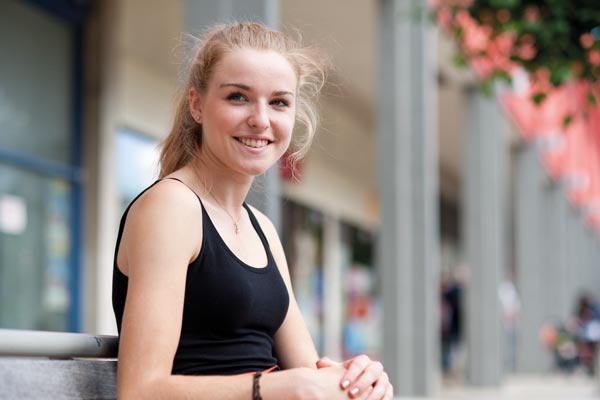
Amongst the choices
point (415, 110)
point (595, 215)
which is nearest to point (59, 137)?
point (415, 110)

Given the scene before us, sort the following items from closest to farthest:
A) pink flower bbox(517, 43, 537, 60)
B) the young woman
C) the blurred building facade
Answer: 1. the young woman
2. pink flower bbox(517, 43, 537, 60)
3. the blurred building facade

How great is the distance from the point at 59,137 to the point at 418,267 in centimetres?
344

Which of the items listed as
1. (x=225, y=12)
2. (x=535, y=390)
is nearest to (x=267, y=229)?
(x=225, y=12)

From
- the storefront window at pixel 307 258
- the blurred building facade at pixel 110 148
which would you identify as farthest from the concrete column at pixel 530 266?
the blurred building facade at pixel 110 148

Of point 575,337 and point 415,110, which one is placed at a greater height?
point 415,110

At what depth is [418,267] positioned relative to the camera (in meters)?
10.1

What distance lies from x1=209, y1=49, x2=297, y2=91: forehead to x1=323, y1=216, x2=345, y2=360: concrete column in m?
16.7

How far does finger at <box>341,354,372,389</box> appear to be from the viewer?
2.07 meters

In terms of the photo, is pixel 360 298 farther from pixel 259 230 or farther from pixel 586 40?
pixel 259 230

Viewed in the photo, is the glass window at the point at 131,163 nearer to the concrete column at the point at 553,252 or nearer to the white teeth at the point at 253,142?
the white teeth at the point at 253,142

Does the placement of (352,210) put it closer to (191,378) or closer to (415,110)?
Answer: (415,110)

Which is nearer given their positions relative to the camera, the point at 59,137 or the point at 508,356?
the point at 59,137

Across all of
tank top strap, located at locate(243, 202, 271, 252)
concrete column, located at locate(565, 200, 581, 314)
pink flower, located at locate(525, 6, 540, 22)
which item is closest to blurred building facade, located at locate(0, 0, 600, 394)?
pink flower, located at locate(525, 6, 540, 22)

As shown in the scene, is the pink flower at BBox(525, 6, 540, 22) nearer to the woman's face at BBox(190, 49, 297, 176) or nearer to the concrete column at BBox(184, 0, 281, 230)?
the concrete column at BBox(184, 0, 281, 230)
